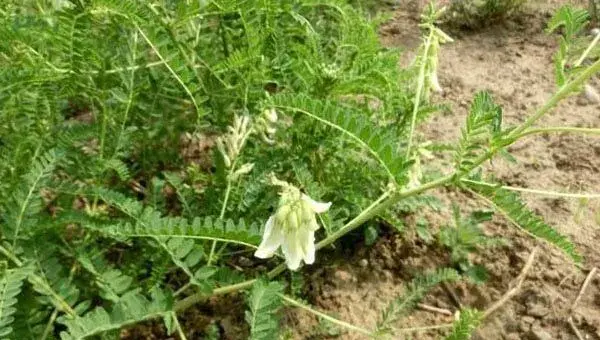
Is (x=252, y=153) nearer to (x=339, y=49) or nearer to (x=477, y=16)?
(x=339, y=49)

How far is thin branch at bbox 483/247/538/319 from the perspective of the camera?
6.72ft

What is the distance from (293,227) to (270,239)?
0.07 meters

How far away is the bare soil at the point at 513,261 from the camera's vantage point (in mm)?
2021

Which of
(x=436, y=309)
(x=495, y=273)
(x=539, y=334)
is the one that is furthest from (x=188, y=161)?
(x=539, y=334)

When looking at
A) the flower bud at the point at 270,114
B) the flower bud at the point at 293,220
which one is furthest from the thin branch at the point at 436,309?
the flower bud at the point at 293,220

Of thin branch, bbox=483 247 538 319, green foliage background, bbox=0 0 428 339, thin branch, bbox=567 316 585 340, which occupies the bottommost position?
thin branch, bbox=567 316 585 340

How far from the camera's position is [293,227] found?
4.61ft

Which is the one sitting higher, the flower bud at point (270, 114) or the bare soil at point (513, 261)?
the flower bud at point (270, 114)

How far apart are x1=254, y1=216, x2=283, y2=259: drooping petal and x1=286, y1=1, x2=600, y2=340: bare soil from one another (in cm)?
58

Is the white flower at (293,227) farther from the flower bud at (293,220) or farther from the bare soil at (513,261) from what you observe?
the bare soil at (513,261)

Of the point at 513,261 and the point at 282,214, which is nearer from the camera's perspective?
the point at 282,214

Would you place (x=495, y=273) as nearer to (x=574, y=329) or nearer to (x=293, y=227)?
(x=574, y=329)

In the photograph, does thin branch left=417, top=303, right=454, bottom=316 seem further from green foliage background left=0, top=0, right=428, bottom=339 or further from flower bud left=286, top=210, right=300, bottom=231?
flower bud left=286, top=210, right=300, bottom=231

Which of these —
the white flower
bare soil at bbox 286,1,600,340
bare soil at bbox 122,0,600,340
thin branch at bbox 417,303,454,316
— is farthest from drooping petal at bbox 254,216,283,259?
thin branch at bbox 417,303,454,316
